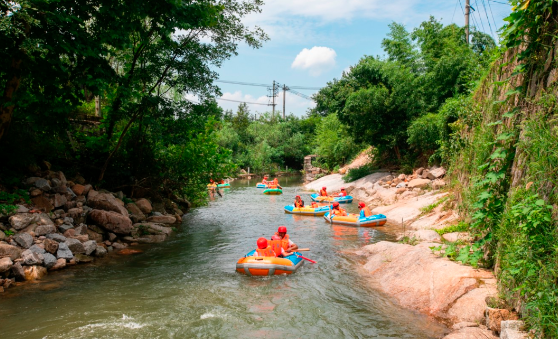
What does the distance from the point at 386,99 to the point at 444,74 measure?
10.5 feet

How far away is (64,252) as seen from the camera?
28.1ft

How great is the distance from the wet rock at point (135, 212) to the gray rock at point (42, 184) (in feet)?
8.87

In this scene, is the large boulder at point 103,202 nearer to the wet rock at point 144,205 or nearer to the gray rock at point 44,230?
the wet rock at point 144,205

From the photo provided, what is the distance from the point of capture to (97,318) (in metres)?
6.16

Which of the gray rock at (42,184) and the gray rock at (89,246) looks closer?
the gray rock at (89,246)

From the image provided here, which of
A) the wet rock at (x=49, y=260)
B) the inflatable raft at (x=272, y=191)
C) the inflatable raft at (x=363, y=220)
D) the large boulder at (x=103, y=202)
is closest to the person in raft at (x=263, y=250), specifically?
the wet rock at (x=49, y=260)

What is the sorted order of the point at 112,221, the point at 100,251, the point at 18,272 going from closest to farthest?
1. the point at 18,272
2. the point at 100,251
3. the point at 112,221

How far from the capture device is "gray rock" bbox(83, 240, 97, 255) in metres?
9.20

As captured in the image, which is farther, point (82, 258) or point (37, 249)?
point (82, 258)

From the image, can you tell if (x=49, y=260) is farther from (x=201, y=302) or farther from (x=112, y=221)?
(x=201, y=302)

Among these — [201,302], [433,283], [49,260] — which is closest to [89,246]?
[49,260]

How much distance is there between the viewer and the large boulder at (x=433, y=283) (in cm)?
565

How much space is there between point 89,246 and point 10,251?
1909 millimetres

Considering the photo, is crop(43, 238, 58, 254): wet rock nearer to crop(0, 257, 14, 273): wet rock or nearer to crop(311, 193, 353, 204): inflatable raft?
crop(0, 257, 14, 273): wet rock
